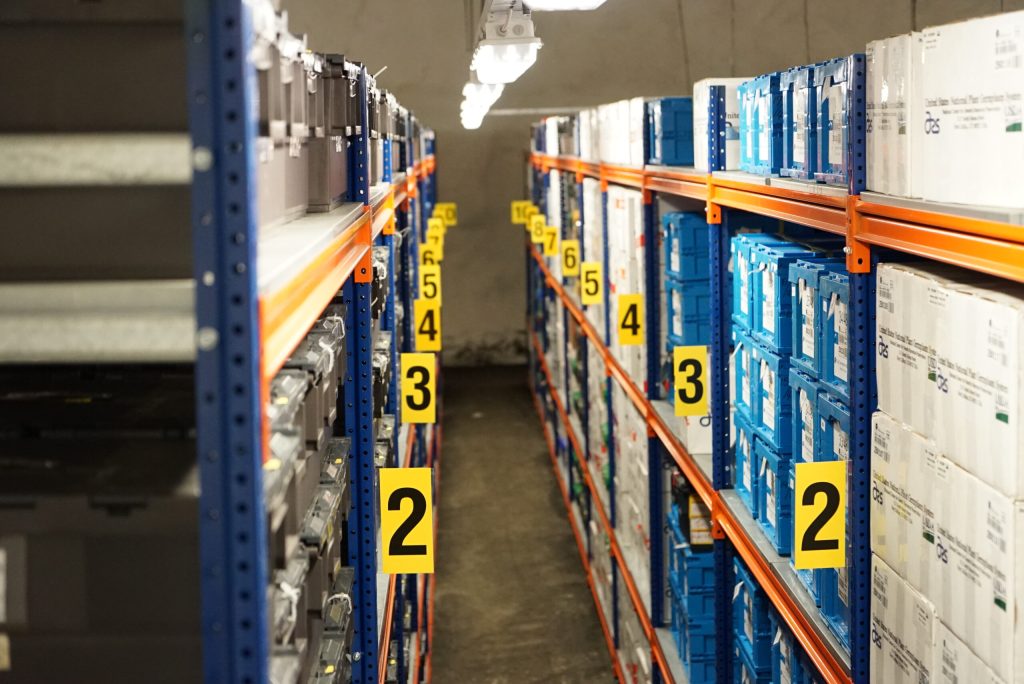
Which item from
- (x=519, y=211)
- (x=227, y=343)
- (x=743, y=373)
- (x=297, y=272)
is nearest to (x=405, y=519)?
(x=743, y=373)

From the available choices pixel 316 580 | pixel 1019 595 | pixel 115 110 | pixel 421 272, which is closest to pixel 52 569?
pixel 115 110

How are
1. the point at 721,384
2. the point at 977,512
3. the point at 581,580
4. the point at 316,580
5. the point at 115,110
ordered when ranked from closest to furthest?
1. the point at 115,110
2. the point at 977,512
3. the point at 316,580
4. the point at 721,384
5. the point at 581,580

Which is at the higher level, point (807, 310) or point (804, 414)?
point (807, 310)

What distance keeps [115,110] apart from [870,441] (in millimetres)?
2052

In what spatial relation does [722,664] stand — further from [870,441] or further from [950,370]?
[950,370]

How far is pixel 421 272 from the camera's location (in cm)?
714

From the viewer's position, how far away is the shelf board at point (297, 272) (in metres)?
1.67

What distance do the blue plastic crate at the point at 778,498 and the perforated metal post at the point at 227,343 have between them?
2.56 meters

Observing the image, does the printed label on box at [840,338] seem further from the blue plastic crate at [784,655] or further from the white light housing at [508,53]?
the white light housing at [508,53]

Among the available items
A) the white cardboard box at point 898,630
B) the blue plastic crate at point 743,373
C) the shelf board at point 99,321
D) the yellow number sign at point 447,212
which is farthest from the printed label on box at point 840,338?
the yellow number sign at point 447,212

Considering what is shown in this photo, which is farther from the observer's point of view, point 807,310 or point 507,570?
point 507,570

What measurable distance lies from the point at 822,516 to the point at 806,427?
0.48 meters

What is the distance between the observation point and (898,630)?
2.74 m

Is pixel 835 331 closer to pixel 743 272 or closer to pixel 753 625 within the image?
pixel 743 272
